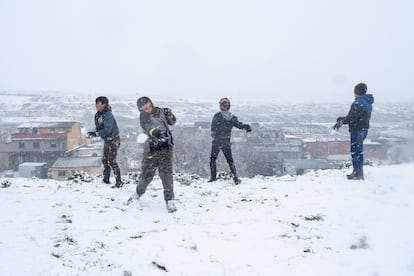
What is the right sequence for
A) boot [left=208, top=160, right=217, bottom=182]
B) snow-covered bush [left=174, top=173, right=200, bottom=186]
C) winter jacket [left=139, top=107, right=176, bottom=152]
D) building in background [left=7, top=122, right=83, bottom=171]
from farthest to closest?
building in background [left=7, top=122, right=83, bottom=171], boot [left=208, top=160, right=217, bottom=182], snow-covered bush [left=174, top=173, right=200, bottom=186], winter jacket [left=139, top=107, right=176, bottom=152]

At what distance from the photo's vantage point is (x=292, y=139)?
38219mm

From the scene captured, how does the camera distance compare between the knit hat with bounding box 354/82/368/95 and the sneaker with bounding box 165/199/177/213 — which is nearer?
the sneaker with bounding box 165/199/177/213

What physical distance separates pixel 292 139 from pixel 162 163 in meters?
33.1

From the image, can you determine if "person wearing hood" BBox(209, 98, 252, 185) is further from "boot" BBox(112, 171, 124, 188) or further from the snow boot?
the snow boot

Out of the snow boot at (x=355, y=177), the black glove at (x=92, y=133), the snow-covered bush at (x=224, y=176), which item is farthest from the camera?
the snow-covered bush at (x=224, y=176)

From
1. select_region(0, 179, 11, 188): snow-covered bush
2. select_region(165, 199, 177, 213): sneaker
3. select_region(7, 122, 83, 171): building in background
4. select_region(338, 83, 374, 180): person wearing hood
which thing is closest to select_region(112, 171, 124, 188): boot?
select_region(165, 199, 177, 213): sneaker

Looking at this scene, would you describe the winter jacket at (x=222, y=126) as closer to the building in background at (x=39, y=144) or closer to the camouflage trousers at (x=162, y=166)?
the camouflage trousers at (x=162, y=166)

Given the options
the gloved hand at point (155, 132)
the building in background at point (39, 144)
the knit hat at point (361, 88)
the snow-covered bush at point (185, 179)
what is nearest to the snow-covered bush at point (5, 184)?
the snow-covered bush at point (185, 179)

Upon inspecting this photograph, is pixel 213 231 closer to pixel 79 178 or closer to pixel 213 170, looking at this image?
pixel 213 170

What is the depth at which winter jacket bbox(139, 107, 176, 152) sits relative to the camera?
6734 millimetres

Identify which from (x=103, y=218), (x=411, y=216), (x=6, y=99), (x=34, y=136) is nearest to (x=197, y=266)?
(x=103, y=218)

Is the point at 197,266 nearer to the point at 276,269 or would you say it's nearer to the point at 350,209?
the point at 276,269

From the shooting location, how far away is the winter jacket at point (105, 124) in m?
8.34

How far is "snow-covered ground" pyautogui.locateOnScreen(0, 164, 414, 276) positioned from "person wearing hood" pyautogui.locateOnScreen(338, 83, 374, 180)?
2.69ft
